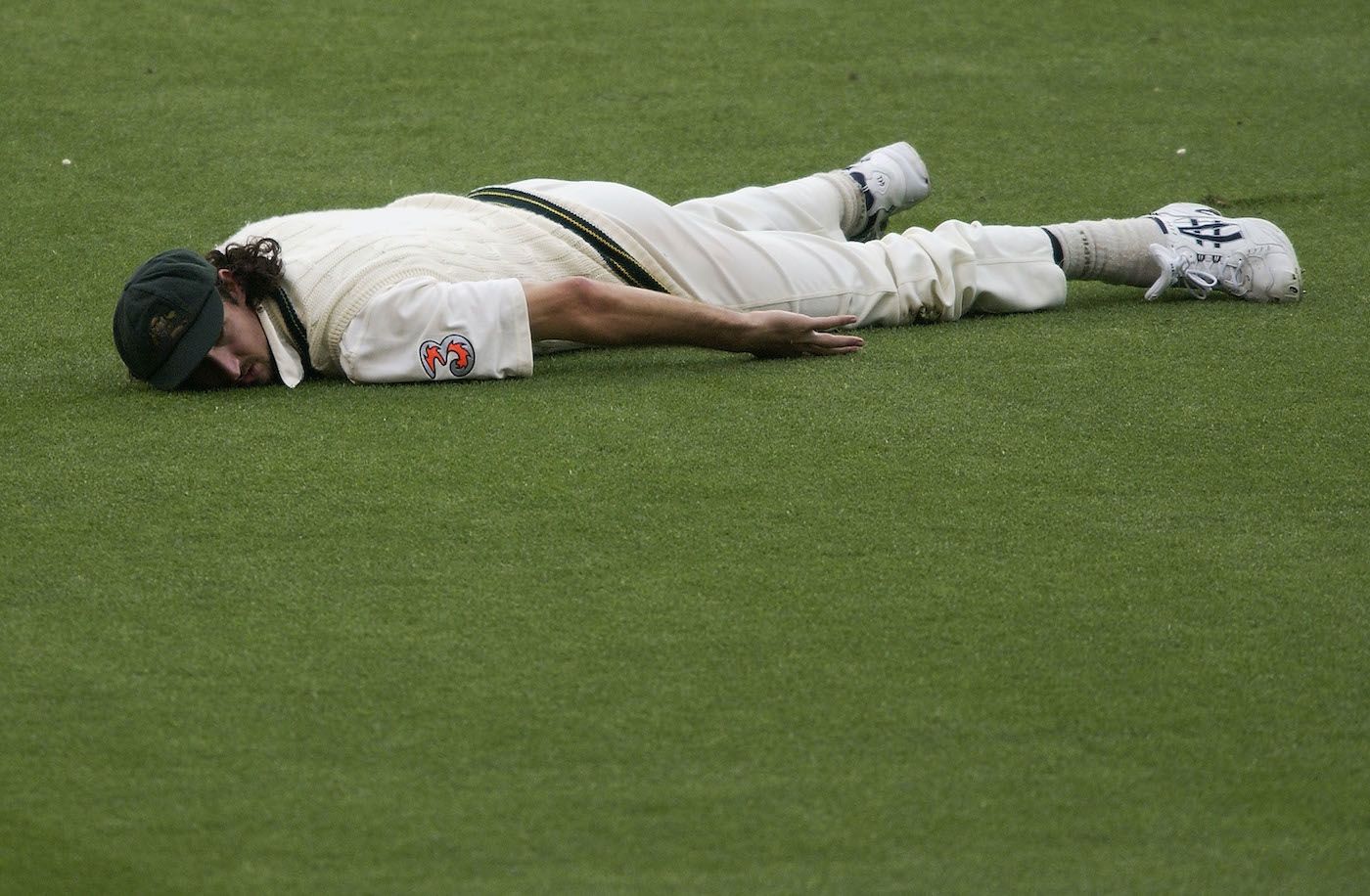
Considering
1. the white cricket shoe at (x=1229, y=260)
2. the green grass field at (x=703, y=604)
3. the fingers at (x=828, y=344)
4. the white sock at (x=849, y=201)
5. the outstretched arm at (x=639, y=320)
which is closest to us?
the green grass field at (x=703, y=604)

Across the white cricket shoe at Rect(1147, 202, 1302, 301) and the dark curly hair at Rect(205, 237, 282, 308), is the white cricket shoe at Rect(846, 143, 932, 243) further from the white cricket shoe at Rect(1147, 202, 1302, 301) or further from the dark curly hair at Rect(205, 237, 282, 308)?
the dark curly hair at Rect(205, 237, 282, 308)

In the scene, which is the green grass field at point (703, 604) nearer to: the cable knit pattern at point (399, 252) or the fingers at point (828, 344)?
the fingers at point (828, 344)

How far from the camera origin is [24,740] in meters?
1.99

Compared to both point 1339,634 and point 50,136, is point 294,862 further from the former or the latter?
point 50,136

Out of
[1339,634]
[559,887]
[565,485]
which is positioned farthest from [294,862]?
[1339,634]

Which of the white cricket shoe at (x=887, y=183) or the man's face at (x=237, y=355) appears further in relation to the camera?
the white cricket shoe at (x=887, y=183)

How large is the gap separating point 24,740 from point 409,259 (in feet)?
4.49

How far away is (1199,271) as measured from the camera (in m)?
3.55

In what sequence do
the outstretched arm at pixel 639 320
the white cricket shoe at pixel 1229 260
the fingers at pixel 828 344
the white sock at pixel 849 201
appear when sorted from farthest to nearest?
the white sock at pixel 849 201 → the white cricket shoe at pixel 1229 260 → the fingers at pixel 828 344 → the outstretched arm at pixel 639 320

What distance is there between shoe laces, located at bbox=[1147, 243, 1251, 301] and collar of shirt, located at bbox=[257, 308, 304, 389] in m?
1.78

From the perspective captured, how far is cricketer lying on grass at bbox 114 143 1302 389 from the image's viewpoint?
10.0 feet

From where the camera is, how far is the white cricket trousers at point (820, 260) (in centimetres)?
335

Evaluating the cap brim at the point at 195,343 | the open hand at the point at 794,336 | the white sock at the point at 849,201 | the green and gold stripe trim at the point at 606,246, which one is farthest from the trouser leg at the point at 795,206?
the cap brim at the point at 195,343

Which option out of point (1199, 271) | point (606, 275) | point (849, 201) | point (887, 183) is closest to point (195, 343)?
point (606, 275)
